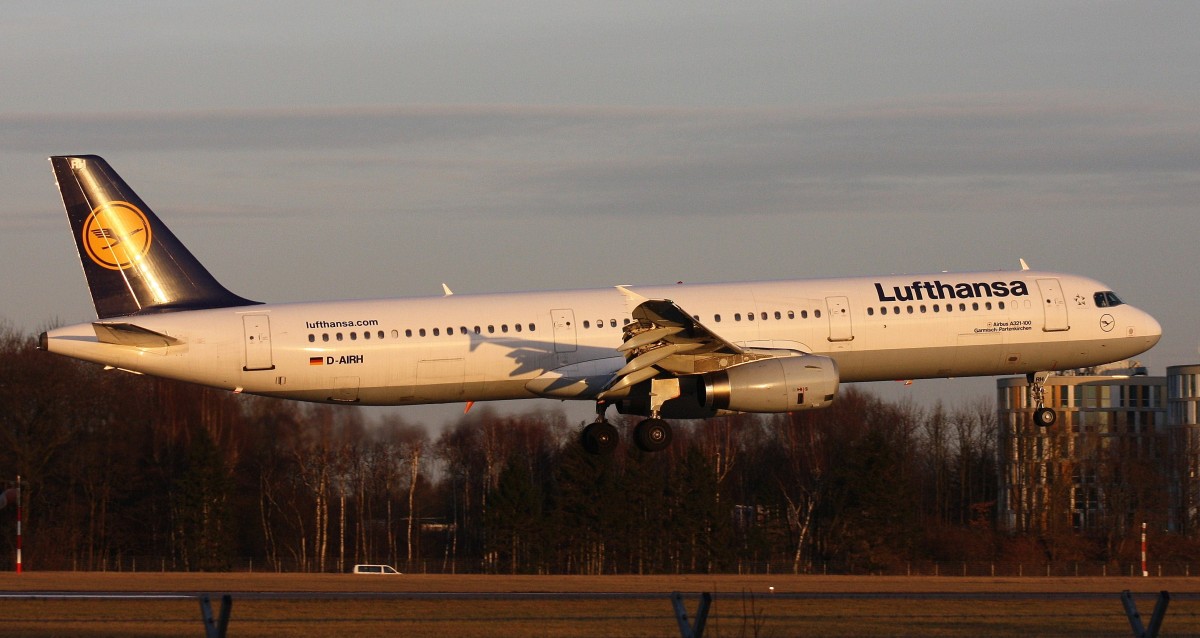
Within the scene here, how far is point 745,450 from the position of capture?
97.4 metres

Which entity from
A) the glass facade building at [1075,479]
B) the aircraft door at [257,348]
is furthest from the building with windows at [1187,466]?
the aircraft door at [257,348]

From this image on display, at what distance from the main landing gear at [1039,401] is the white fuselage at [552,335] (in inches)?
52.6

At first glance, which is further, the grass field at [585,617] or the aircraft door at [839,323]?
the aircraft door at [839,323]

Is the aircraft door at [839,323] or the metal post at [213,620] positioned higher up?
the aircraft door at [839,323]

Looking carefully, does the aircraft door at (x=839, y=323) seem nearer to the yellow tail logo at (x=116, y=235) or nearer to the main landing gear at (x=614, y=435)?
the main landing gear at (x=614, y=435)

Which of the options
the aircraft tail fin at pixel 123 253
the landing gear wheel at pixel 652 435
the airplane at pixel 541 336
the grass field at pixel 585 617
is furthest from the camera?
the aircraft tail fin at pixel 123 253

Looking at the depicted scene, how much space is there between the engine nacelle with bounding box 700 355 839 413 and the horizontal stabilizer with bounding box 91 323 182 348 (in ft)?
44.6

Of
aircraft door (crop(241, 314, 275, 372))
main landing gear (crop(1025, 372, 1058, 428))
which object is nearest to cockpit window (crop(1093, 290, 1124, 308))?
main landing gear (crop(1025, 372, 1058, 428))

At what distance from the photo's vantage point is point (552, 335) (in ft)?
133

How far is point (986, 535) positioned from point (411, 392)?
1945 inches

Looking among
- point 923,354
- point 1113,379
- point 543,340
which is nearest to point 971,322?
point 923,354

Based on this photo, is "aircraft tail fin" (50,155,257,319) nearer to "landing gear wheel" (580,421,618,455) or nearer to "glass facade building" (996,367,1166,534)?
"landing gear wheel" (580,421,618,455)

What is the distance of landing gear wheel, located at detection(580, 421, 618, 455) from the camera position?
41625 millimetres

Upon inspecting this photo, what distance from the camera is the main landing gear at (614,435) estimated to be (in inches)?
1590
